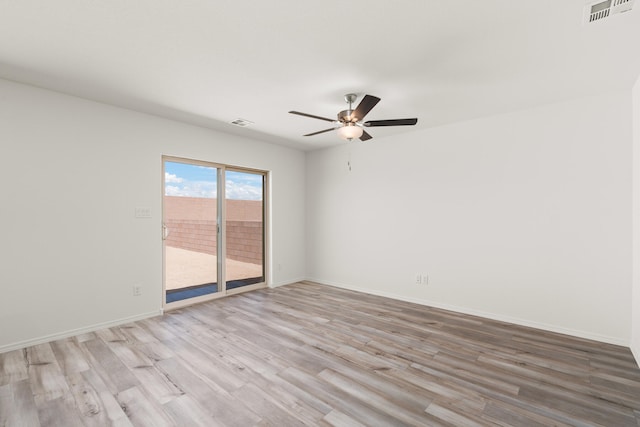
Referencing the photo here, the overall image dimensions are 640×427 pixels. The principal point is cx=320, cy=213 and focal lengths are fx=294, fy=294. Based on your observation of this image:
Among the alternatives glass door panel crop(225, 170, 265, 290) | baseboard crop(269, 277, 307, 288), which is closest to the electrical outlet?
glass door panel crop(225, 170, 265, 290)

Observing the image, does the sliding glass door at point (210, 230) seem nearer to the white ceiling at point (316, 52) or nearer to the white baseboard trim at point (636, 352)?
the white ceiling at point (316, 52)

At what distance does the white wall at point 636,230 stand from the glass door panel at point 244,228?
15.5 feet

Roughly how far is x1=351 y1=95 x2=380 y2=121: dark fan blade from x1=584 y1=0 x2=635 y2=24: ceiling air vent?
1.41m

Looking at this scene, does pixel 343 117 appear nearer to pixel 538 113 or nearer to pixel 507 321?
pixel 538 113

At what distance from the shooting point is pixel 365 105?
2705 mm

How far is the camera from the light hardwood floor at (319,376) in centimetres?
192

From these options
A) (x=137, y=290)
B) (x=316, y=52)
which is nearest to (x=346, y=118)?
(x=316, y=52)

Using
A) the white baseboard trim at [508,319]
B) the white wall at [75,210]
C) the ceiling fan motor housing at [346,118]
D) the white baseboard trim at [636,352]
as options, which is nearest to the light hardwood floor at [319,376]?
the white baseboard trim at [636,352]

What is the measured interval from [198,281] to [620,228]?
5.26 metres

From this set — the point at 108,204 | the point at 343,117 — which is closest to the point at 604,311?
the point at 343,117

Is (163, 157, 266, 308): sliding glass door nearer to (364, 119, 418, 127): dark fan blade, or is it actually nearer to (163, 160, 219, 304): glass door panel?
(163, 160, 219, 304): glass door panel

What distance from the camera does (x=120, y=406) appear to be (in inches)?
79.0

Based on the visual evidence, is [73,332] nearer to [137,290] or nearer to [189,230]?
[137,290]

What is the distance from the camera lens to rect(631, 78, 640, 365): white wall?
2.66 metres
